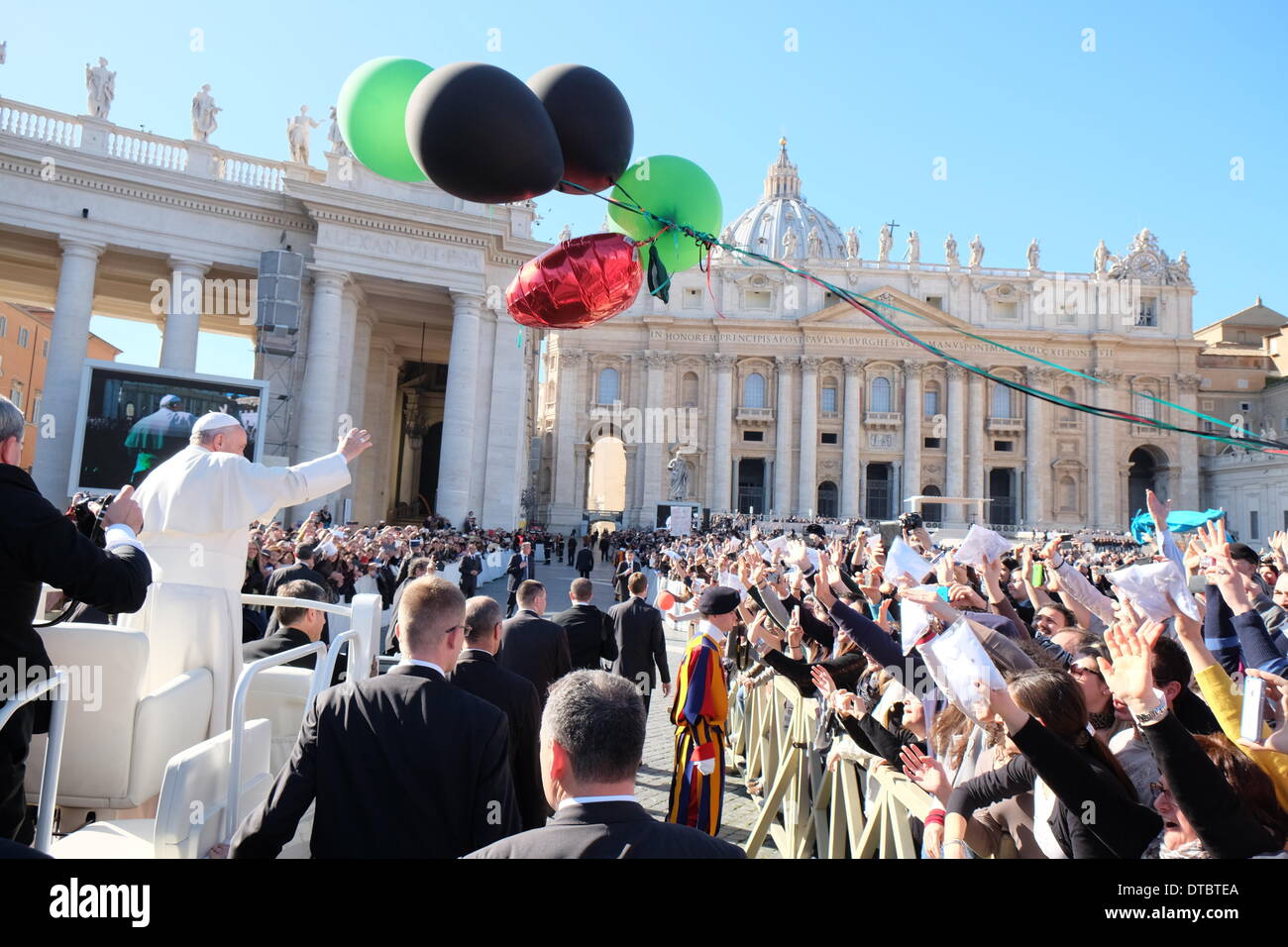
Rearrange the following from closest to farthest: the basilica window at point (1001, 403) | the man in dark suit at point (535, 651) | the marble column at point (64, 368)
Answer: the man in dark suit at point (535, 651) < the marble column at point (64, 368) < the basilica window at point (1001, 403)

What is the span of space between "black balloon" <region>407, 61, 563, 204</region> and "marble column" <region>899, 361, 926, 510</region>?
51.6 metres

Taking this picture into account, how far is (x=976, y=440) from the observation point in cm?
5359

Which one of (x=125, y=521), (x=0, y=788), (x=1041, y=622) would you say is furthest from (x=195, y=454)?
(x=1041, y=622)

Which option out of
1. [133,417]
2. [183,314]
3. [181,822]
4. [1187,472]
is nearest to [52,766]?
[181,822]

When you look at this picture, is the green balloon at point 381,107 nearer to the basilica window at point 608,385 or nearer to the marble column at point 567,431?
the marble column at point 567,431

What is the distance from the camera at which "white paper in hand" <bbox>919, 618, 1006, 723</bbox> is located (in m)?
2.27

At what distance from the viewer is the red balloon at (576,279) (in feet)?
15.2

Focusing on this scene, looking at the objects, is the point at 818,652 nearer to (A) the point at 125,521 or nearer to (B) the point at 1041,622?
(B) the point at 1041,622

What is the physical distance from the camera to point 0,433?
8.86ft

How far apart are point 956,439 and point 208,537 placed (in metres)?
54.5

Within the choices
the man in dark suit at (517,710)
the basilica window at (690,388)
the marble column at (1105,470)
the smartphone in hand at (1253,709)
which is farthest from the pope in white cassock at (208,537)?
the marble column at (1105,470)

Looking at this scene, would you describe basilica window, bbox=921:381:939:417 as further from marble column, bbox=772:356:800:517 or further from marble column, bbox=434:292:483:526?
marble column, bbox=434:292:483:526

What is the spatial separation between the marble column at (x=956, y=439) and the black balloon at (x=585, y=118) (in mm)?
51503
